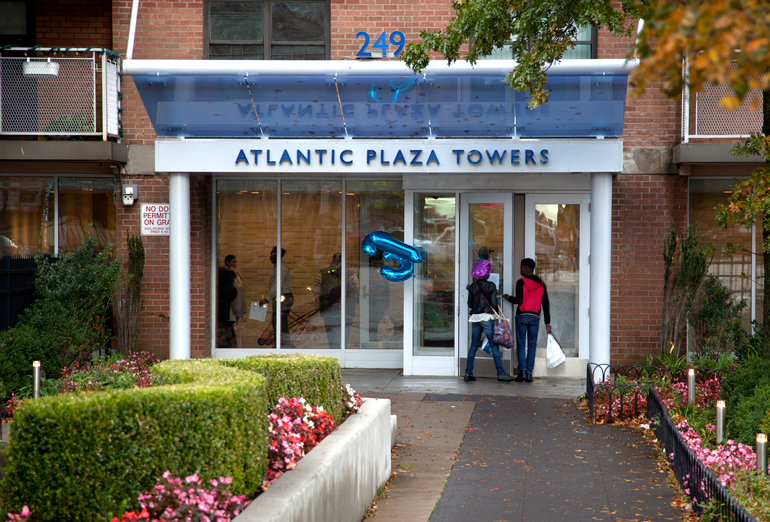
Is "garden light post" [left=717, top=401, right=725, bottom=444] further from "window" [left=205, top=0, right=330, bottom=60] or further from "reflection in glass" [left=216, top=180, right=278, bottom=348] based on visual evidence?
"window" [left=205, top=0, right=330, bottom=60]

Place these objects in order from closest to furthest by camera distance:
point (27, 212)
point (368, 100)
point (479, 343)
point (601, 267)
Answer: point (601, 267), point (368, 100), point (479, 343), point (27, 212)

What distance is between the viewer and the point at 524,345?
11.1 metres

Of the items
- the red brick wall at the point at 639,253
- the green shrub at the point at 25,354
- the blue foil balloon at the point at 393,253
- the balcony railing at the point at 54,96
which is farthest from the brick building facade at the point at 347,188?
the green shrub at the point at 25,354

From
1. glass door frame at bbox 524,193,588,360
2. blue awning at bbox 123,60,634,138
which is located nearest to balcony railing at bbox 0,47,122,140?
blue awning at bbox 123,60,634,138

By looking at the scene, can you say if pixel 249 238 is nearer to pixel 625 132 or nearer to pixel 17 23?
pixel 17 23

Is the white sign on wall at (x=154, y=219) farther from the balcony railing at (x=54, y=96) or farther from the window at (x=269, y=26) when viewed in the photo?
the window at (x=269, y=26)

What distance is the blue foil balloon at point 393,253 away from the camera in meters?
11.4

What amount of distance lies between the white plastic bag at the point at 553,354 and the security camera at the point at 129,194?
6.72 metres

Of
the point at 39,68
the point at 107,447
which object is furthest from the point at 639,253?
the point at 107,447

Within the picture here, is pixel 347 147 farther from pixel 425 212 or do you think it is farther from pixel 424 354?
pixel 424 354

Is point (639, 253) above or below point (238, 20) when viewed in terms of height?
below

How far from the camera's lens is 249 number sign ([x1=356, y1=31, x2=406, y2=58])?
37.7ft

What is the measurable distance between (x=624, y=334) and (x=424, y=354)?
3.05 m

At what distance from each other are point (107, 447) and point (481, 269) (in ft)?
25.3
